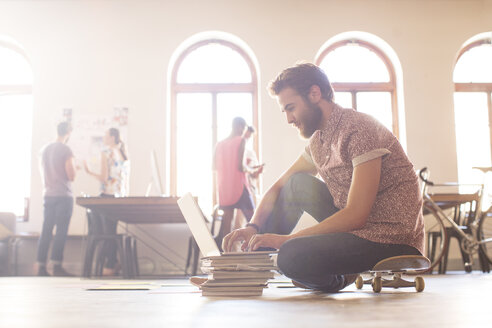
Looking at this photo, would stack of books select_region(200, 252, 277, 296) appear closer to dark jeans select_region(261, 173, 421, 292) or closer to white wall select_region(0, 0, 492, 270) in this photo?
dark jeans select_region(261, 173, 421, 292)

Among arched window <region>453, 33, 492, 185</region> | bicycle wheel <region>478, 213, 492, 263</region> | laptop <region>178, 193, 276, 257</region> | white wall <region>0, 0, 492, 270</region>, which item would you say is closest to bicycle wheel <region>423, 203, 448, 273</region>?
bicycle wheel <region>478, 213, 492, 263</region>

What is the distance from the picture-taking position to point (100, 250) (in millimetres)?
4730

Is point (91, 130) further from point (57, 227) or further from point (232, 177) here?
point (232, 177)

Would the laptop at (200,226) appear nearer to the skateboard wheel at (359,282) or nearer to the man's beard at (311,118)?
the man's beard at (311,118)

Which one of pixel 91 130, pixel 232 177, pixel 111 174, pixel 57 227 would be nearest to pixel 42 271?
pixel 57 227

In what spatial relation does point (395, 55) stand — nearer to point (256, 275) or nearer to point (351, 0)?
point (351, 0)

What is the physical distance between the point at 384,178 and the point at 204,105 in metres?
4.68

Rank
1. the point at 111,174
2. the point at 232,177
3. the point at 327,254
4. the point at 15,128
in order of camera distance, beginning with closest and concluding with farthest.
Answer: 1. the point at 327,254
2. the point at 111,174
3. the point at 232,177
4. the point at 15,128

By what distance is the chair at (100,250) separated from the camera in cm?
424

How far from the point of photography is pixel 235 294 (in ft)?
5.77

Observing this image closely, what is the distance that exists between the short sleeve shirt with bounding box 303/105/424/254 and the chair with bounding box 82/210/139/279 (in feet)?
9.37

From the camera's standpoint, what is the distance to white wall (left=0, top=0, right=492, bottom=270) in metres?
5.97

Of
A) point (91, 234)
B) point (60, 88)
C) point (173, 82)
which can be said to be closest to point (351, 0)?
point (173, 82)

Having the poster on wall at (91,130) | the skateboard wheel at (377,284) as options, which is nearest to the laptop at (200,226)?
the skateboard wheel at (377,284)
